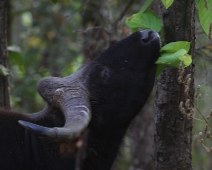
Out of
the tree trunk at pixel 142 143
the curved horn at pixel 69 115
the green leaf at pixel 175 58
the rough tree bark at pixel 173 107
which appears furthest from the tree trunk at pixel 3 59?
the tree trunk at pixel 142 143

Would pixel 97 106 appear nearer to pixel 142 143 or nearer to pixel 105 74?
pixel 105 74

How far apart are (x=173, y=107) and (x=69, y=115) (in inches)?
44.4

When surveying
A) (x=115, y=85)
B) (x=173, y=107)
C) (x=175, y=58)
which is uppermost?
(x=175, y=58)

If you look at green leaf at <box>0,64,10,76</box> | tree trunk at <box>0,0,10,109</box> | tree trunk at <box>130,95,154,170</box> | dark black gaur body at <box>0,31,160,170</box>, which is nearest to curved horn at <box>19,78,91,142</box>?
dark black gaur body at <box>0,31,160,170</box>

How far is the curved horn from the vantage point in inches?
141

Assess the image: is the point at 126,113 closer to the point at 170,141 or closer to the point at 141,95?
the point at 141,95

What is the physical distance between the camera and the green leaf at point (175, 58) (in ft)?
13.3

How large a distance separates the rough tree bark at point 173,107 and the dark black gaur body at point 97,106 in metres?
0.21

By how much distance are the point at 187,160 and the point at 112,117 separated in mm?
815

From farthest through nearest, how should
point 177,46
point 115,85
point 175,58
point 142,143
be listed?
point 142,143 < point 115,85 < point 177,46 < point 175,58

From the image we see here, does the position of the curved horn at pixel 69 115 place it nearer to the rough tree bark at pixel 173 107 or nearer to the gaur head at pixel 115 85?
the gaur head at pixel 115 85

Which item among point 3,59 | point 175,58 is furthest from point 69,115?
point 3,59

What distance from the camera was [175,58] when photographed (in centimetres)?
413

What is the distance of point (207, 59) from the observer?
19.3 feet
